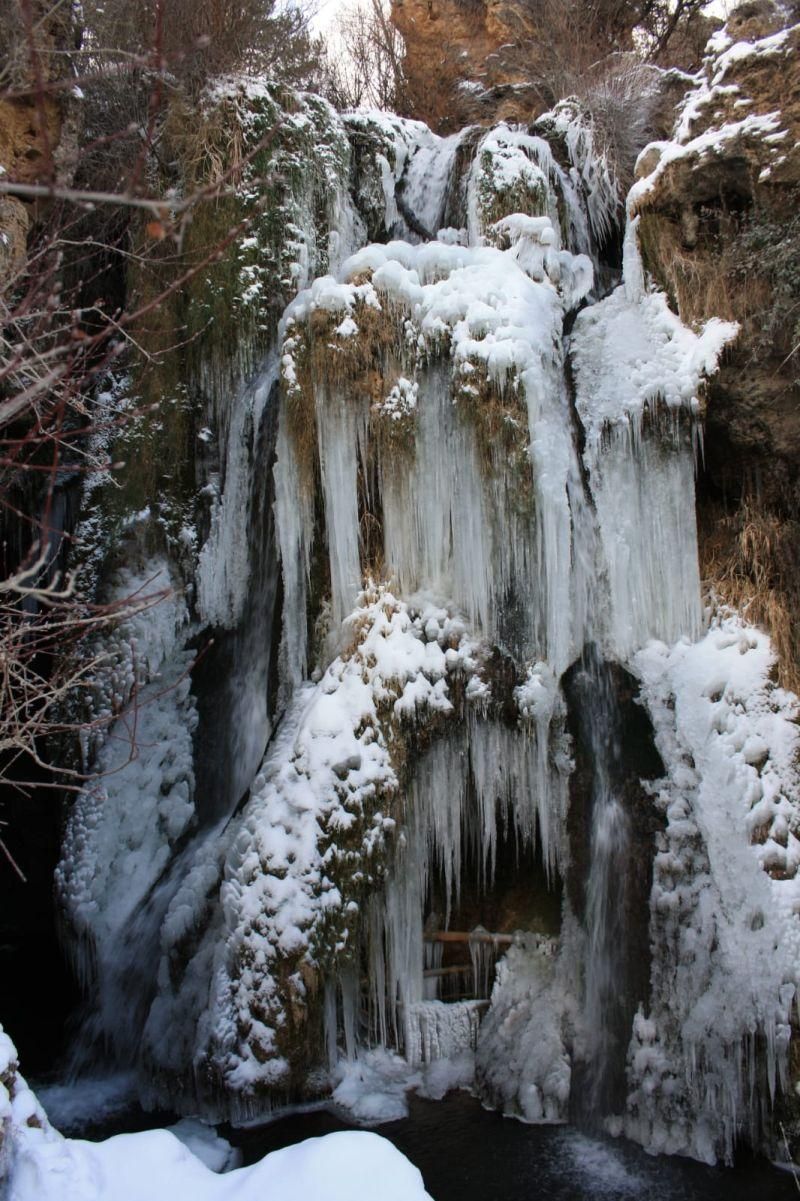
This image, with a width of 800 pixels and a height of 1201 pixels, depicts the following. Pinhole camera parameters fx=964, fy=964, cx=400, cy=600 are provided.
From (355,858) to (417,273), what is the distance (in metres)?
3.83

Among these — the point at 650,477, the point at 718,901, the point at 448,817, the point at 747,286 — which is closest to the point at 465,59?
the point at 747,286

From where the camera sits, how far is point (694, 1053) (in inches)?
204

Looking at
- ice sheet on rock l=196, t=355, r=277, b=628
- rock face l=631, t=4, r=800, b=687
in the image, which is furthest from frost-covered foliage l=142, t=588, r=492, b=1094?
rock face l=631, t=4, r=800, b=687

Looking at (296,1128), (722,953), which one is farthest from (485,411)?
(296,1128)

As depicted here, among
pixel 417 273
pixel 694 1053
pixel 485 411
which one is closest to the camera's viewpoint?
pixel 694 1053

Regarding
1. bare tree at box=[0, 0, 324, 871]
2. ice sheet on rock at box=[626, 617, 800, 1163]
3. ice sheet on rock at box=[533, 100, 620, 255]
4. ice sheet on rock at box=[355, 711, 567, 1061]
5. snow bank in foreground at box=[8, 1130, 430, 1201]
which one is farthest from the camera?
ice sheet on rock at box=[533, 100, 620, 255]

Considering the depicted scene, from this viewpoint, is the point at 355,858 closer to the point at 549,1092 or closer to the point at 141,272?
the point at 549,1092

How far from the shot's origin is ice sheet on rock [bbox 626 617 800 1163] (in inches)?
198

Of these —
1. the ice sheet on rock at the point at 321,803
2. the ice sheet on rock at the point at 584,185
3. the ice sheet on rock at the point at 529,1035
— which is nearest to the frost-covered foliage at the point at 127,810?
the ice sheet on rock at the point at 321,803

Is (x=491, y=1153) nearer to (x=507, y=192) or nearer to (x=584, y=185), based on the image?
(x=507, y=192)

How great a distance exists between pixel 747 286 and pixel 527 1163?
5445 millimetres

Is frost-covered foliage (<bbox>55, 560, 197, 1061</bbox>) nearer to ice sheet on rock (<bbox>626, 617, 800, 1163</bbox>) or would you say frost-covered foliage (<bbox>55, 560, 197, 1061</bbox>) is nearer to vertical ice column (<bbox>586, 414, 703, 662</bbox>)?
vertical ice column (<bbox>586, 414, 703, 662</bbox>)

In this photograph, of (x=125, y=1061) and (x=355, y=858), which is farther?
(x=125, y=1061)

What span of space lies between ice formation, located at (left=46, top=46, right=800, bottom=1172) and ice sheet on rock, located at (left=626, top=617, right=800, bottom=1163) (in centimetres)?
2
